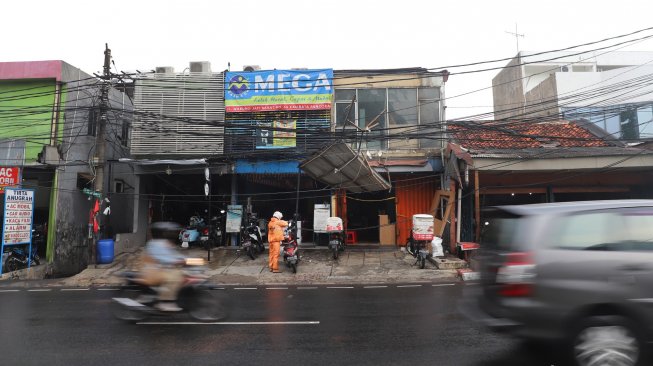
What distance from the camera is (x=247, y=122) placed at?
15.8m

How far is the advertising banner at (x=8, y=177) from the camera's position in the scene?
13797mm

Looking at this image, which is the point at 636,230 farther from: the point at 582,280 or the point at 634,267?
the point at 582,280

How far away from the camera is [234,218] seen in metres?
15.8

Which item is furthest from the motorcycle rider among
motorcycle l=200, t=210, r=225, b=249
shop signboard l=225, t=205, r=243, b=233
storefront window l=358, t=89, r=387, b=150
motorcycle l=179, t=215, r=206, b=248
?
storefront window l=358, t=89, r=387, b=150

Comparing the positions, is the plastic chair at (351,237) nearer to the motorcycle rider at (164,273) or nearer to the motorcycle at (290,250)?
the motorcycle at (290,250)

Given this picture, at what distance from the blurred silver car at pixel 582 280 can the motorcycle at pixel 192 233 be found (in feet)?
44.4

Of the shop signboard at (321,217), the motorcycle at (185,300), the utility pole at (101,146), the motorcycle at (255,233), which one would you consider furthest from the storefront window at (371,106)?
the motorcycle at (185,300)

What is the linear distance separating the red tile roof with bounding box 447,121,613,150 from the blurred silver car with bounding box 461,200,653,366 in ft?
32.7

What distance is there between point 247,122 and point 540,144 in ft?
35.1

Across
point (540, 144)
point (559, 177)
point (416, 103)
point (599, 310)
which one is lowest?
point (599, 310)

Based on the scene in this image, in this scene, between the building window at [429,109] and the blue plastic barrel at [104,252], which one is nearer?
the blue plastic barrel at [104,252]

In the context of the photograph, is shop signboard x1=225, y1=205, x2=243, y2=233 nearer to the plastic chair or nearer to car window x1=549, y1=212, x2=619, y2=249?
the plastic chair

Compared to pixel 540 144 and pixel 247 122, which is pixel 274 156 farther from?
pixel 540 144

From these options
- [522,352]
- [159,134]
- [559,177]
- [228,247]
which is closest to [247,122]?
[159,134]
